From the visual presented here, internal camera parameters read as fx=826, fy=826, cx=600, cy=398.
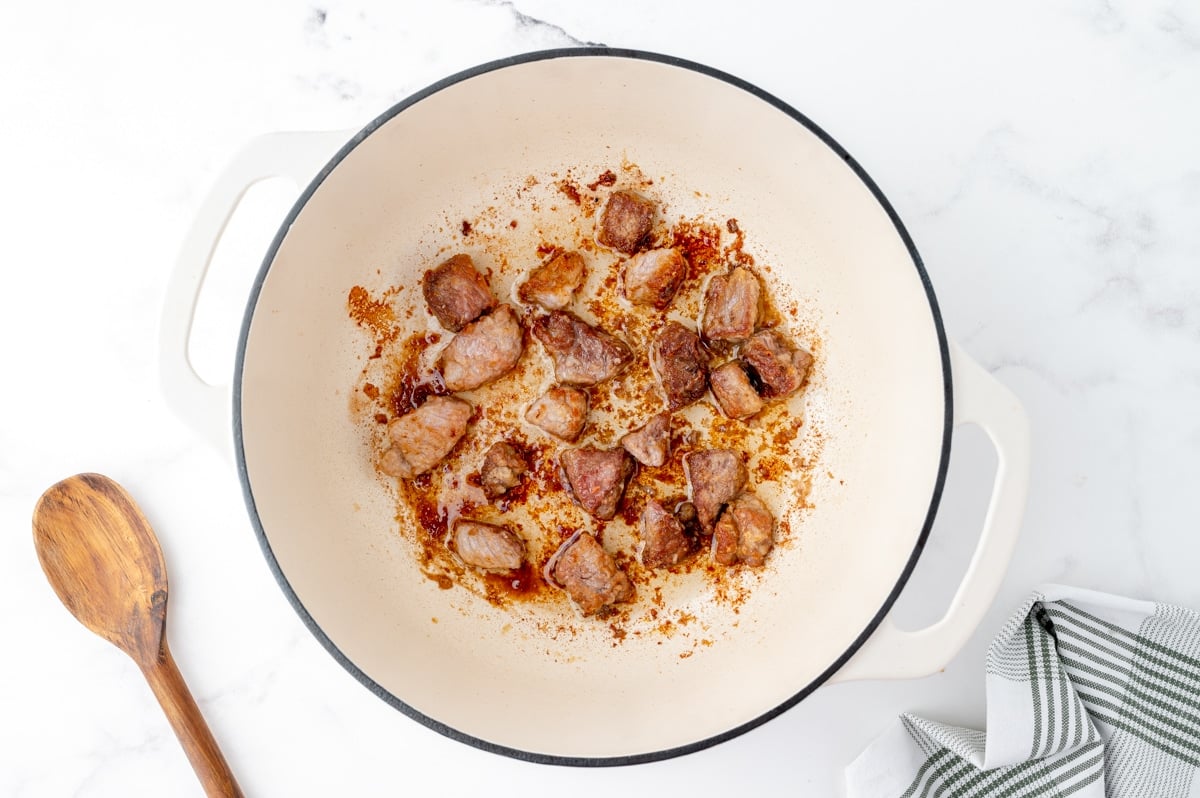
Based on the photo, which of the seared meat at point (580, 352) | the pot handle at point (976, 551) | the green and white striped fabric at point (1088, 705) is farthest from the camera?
the seared meat at point (580, 352)

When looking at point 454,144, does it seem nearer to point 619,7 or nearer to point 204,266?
point 619,7

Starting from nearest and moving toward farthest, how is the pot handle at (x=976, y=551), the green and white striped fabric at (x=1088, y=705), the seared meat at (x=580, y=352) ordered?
the pot handle at (x=976, y=551) → the green and white striped fabric at (x=1088, y=705) → the seared meat at (x=580, y=352)

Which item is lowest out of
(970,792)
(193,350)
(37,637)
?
(970,792)

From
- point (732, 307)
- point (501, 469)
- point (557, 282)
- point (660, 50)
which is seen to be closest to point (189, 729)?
point (501, 469)

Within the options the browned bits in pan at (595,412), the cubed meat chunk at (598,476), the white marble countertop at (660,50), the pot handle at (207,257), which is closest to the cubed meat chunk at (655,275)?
the browned bits in pan at (595,412)

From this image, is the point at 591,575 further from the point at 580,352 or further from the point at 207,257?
the point at 207,257

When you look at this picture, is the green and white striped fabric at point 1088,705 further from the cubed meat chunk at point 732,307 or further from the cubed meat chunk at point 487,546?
the cubed meat chunk at point 487,546

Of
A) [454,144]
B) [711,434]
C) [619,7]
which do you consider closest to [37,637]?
[454,144]

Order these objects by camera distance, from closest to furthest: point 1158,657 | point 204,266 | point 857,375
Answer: point 204,266 < point 1158,657 < point 857,375
